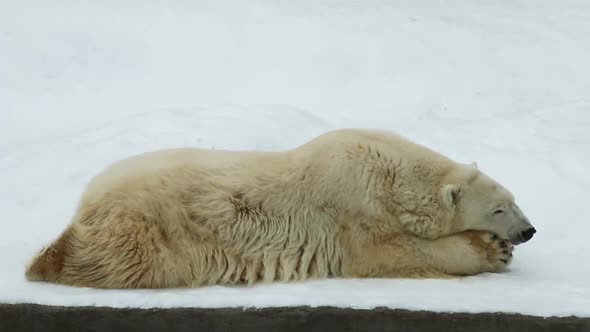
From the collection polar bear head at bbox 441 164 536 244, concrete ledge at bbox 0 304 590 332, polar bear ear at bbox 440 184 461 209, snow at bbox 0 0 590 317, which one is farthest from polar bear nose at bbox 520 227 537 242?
concrete ledge at bbox 0 304 590 332

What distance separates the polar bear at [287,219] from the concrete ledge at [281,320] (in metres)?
0.29

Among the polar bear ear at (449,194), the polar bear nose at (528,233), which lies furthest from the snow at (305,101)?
the polar bear ear at (449,194)

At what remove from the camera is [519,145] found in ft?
23.1

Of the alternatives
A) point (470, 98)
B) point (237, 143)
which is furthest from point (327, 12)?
point (237, 143)

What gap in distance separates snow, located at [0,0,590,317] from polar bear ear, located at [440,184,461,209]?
0.41 meters

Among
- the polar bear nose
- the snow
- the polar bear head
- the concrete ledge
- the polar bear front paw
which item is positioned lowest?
the concrete ledge

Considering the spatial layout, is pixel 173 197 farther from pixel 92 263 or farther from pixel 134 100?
pixel 134 100

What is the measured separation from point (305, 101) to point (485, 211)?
4659 mm

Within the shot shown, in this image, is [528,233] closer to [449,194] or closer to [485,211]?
[485,211]

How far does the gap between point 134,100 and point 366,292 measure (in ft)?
18.6

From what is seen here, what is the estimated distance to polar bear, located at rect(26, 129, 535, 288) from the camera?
3877mm

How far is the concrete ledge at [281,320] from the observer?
3.55 meters

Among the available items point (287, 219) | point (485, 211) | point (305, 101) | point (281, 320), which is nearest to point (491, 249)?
point (485, 211)

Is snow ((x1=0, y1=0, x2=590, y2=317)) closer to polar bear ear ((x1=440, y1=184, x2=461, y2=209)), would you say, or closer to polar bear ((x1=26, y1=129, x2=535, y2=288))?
polar bear ((x1=26, y1=129, x2=535, y2=288))
